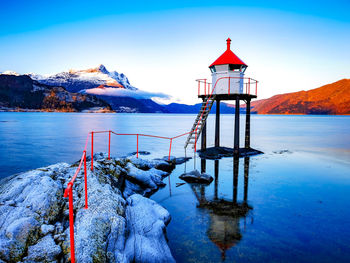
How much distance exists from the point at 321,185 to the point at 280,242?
23.4ft

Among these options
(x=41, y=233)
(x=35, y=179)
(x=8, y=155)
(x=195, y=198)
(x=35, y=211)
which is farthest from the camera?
(x=8, y=155)

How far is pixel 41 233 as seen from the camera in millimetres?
5199

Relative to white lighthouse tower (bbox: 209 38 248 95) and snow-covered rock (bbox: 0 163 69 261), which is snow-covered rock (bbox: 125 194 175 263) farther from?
white lighthouse tower (bbox: 209 38 248 95)

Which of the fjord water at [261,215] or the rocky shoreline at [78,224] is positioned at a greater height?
the rocky shoreline at [78,224]

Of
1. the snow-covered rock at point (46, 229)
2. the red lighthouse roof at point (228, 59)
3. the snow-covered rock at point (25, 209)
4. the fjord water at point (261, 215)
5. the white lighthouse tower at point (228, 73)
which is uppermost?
the red lighthouse roof at point (228, 59)

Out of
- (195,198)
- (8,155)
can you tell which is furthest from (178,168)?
(8,155)

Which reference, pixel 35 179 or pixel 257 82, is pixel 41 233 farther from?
pixel 257 82

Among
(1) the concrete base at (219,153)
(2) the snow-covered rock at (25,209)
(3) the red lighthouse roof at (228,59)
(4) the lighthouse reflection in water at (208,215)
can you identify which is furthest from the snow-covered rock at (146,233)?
(3) the red lighthouse roof at (228,59)

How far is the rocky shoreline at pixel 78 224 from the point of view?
15.7 feet

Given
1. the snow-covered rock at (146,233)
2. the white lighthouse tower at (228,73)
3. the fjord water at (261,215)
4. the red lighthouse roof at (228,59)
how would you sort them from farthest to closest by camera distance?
1. the white lighthouse tower at (228,73)
2. the red lighthouse roof at (228,59)
3. the fjord water at (261,215)
4. the snow-covered rock at (146,233)

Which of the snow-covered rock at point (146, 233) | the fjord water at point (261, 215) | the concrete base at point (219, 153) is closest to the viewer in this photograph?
the snow-covered rock at point (146, 233)

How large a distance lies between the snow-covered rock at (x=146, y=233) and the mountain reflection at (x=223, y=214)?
1514mm

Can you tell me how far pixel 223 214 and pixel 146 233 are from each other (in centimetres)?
322

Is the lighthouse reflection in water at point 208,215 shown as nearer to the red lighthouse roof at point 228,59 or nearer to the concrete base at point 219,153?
the concrete base at point 219,153
